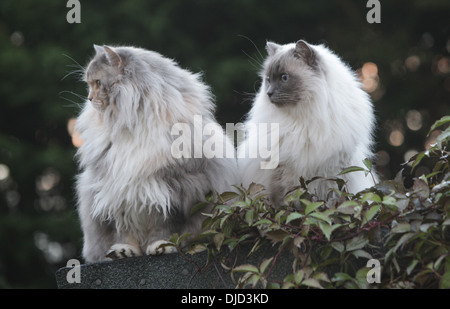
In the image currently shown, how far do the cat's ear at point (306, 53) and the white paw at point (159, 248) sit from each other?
1.53 metres

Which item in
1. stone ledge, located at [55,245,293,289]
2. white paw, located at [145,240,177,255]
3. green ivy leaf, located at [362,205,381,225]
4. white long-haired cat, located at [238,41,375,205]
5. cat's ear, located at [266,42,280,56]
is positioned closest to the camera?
green ivy leaf, located at [362,205,381,225]

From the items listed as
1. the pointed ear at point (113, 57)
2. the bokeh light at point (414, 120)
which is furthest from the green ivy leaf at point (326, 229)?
the bokeh light at point (414, 120)

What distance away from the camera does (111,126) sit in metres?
3.88

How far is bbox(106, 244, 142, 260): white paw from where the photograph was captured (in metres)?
3.66

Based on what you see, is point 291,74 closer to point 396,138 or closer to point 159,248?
point 159,248

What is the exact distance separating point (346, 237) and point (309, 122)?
1.15 meters

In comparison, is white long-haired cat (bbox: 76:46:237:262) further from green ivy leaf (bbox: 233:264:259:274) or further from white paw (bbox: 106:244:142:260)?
green ivy leaf (bbox: 233:264:259:274)

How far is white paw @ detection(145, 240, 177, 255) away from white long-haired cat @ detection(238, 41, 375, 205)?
0.80 metres

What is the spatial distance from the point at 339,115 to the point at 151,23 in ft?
13.7

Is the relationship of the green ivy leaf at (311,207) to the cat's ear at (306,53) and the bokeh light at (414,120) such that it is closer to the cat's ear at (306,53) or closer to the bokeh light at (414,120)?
the cat's ear at (306,53)

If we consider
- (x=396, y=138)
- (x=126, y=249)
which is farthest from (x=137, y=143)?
(x=396, y=138)

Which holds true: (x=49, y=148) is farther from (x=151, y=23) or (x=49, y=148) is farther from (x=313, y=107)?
(x=313, y=107)

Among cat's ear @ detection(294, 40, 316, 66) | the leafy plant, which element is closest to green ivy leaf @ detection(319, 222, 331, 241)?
the leafy plant

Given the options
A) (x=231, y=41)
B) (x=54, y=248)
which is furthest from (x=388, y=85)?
(x=54, y=248)
